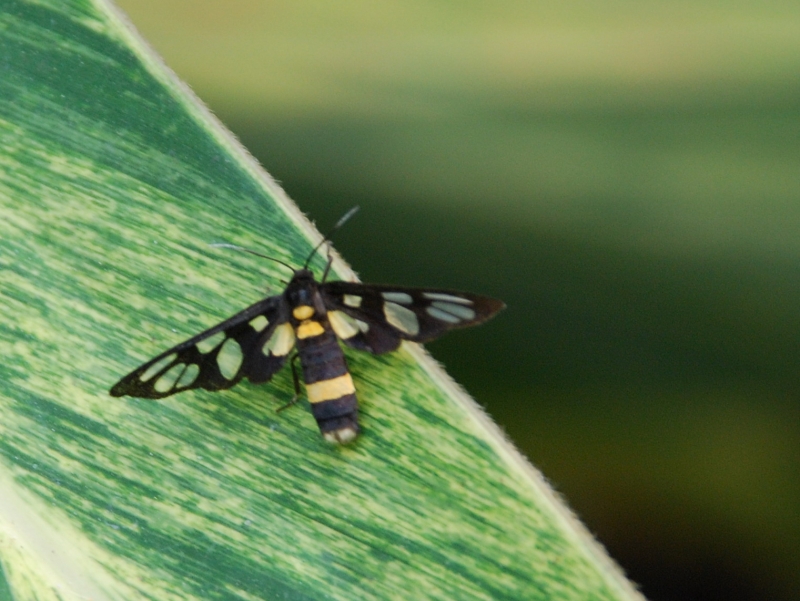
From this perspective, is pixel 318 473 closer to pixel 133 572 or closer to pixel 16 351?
A: pixel 133 572

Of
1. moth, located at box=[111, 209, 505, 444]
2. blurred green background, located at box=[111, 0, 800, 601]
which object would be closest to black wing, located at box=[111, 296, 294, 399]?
moth, located at box=[111, 209, 505, 444]

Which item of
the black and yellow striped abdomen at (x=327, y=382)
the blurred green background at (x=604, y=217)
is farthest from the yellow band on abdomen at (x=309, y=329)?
Answer: the blurred green background at (x=604, y=217)

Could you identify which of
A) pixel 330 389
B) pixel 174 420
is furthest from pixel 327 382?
pixel 174 420

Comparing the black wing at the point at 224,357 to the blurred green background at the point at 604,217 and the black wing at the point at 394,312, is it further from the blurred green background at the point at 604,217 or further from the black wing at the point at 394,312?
the blurred green background at the point at 604,217

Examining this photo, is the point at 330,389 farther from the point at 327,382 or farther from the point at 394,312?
the point at 394,312

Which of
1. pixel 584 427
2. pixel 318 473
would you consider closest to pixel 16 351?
pixel 318 473

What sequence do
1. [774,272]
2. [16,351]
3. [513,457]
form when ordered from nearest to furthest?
1. [513,457]
2. [16,351]
3. [774,272]
